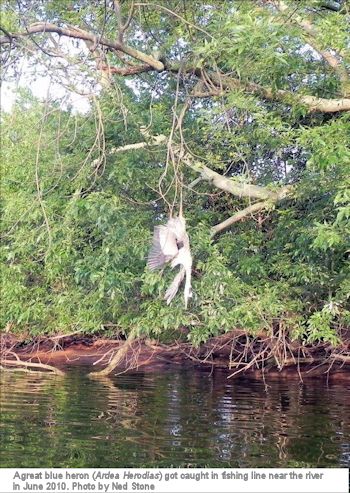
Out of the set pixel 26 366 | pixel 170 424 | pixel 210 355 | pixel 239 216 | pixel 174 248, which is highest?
pixel 239 216

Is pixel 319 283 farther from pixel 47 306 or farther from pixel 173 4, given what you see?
pixel 47 306

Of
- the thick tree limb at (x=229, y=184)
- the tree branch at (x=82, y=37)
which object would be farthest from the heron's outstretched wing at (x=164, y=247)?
the thick tree limb at (x=229, y=184)

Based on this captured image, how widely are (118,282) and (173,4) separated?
3533 millimetres

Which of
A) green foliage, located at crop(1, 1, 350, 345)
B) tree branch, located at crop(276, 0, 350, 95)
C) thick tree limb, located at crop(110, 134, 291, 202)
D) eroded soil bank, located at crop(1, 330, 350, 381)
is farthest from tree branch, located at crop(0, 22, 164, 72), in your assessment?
eroded soil bank, located at crop(1, 330, 350, 381)

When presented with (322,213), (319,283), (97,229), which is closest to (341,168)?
(322,213)

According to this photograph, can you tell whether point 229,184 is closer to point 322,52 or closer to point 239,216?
point 239,216

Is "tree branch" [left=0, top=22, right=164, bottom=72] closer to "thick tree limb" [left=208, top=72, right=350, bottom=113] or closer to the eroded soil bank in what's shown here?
"thick tree limb" [left=208, top=72, right=350, bottom=113]

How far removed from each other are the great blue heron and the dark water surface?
164 cm

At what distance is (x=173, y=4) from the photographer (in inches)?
330

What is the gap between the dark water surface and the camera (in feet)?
19.4

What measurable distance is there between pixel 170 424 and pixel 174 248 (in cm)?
294

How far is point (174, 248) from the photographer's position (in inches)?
205

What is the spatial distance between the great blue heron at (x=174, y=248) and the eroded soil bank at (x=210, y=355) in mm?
5243

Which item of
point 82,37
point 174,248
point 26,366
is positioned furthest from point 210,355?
point 174,248
